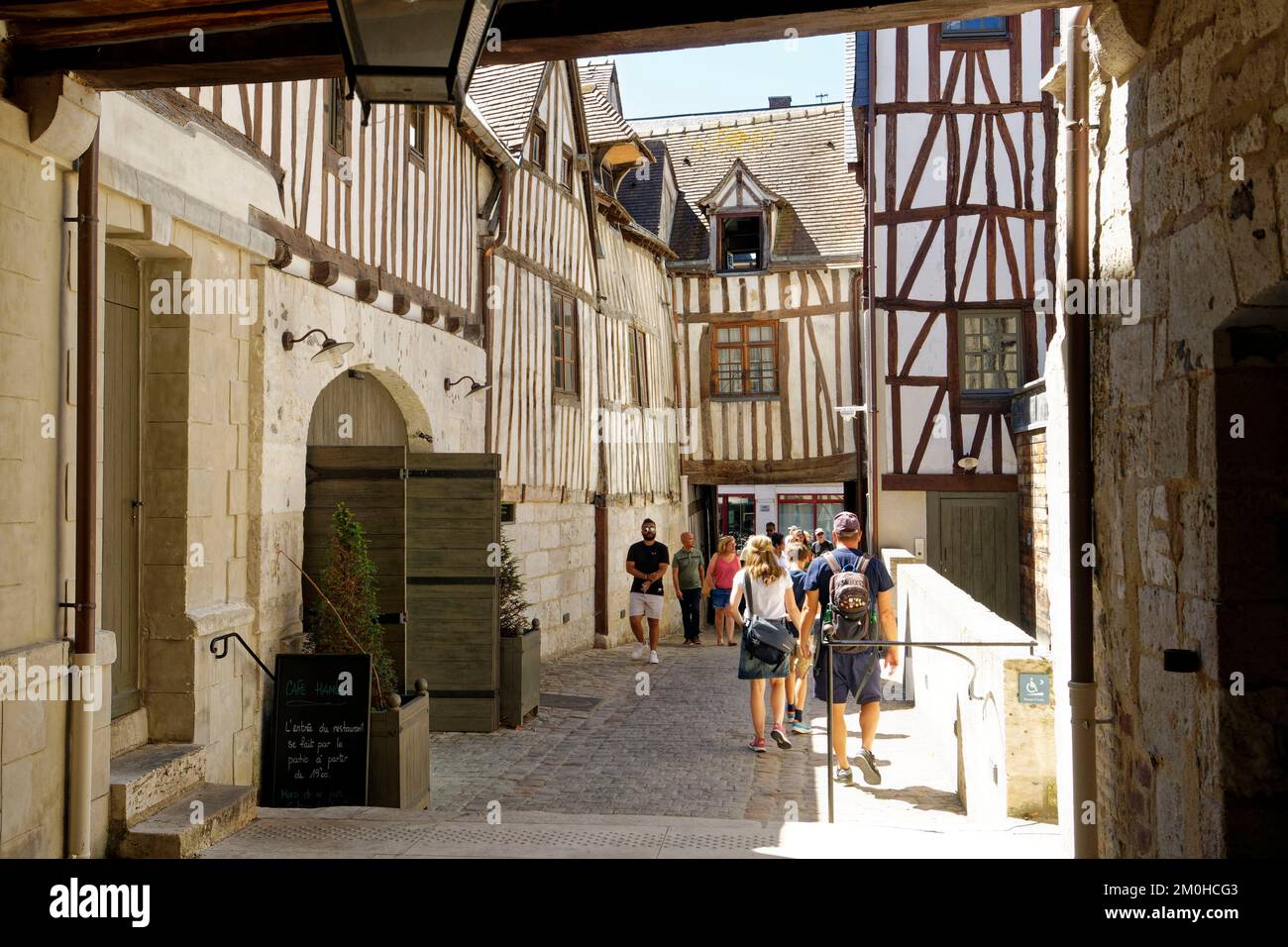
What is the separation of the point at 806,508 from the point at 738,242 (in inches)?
251

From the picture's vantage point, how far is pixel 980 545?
13148mm

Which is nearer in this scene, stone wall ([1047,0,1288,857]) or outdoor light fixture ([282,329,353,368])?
stone wall ([1047,0,1288,857])

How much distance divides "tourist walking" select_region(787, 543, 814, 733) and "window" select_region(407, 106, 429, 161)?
13.2 ft


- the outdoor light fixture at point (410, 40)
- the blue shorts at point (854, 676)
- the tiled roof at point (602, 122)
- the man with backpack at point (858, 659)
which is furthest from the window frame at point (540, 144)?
the outdoor light fixture at point (410, 40)

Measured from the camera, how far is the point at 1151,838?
10.1 feet

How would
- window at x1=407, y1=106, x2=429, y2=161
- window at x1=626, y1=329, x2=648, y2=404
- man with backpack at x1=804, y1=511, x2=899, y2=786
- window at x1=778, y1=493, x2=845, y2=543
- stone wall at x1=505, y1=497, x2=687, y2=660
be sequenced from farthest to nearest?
window at x1=778, y1=493, x2=845, y2=543 < window at x1=626, y1=329, x2=648, y2=404 < stone wall at x1=505, y1=497, x2=687, y2=660 < window at x1=407, y1=106, x2=429, y2=161 < man with backpack at x1=804, y1=511, x2=899, y2=786

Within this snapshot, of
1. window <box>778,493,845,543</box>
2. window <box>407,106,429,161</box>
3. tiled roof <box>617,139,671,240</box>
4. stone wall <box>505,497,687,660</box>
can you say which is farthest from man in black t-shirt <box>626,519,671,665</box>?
window <box>778,493,845,543</box>

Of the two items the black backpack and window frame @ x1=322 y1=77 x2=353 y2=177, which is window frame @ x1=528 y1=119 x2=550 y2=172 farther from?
the black backpack

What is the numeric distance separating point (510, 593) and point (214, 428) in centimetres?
331

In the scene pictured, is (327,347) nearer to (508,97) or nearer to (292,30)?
(292,30)

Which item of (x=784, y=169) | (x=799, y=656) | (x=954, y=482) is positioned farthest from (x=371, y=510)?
(x=784, y=169)

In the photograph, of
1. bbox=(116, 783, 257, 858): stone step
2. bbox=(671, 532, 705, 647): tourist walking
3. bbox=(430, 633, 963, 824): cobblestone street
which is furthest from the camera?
bbox=(671, 532, 705, 647): tourist walking

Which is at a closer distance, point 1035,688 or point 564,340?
point 1035,688

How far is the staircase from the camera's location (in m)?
4.11
